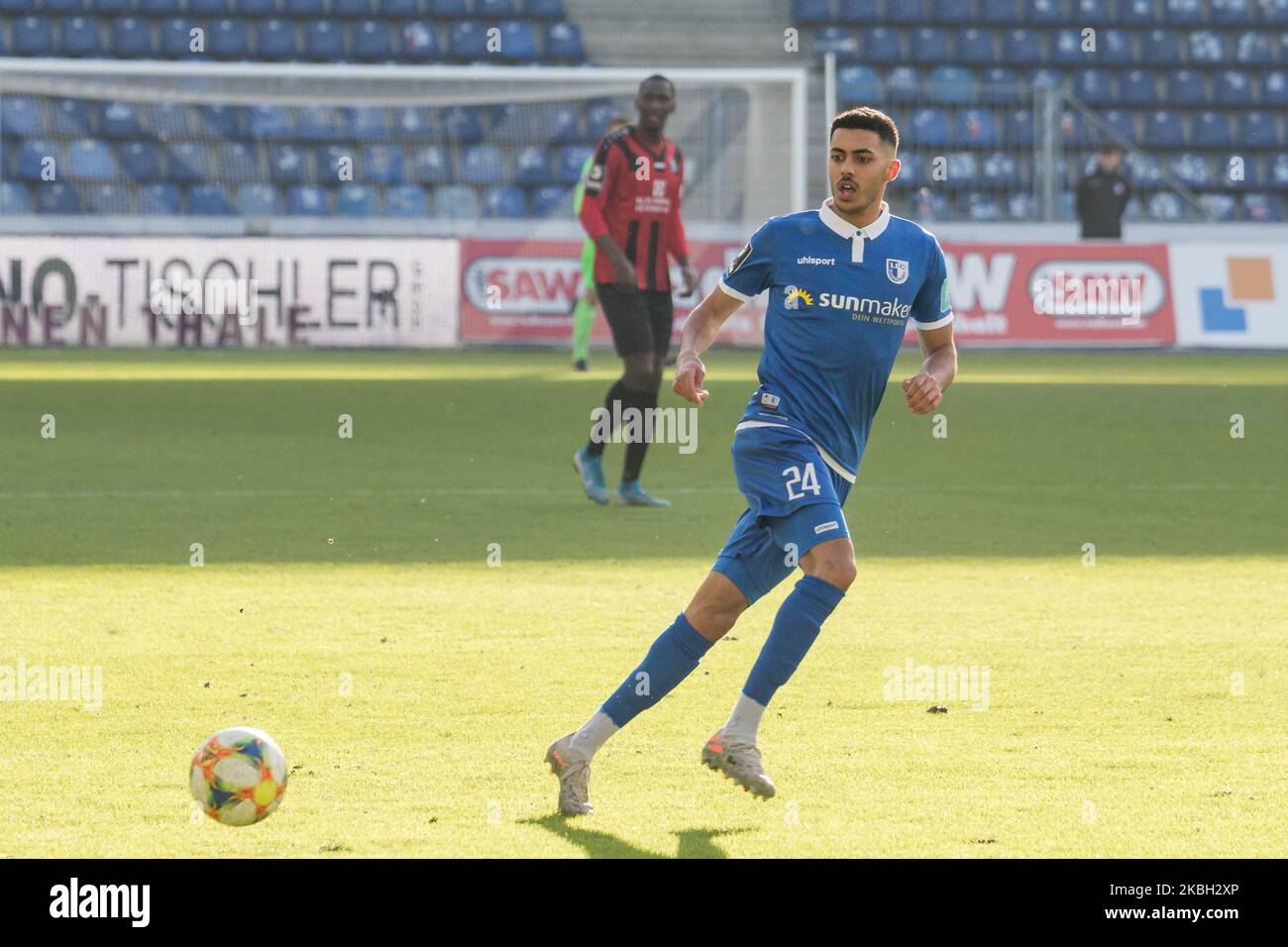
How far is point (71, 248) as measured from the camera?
73.9 feet

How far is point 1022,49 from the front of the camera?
30.8m

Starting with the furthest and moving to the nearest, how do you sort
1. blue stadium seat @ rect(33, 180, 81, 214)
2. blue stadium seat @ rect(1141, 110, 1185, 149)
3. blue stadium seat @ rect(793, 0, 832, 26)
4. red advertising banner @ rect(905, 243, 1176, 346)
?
1. blue stadium seat @ rect(793, 0, 832, 26)
2. blue stadium seat @ rect(1141, 110, 1185, 149)
3. blue stadium seat @ rect(33, 180, 81, 214)
4. red advertising banner @ rect(905, 243, 1176, 346)

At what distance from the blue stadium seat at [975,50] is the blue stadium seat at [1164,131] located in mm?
2549

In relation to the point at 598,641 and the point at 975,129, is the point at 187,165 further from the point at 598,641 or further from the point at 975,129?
the point at 598,641

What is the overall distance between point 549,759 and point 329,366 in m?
16.0

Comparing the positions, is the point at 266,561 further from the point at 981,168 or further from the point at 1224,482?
the point at 981,168

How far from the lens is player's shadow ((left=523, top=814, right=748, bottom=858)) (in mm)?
4305

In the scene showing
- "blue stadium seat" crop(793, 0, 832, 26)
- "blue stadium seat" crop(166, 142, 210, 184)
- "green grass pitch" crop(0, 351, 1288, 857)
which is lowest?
"green grass pitch" crop(0, 351, 1288, 857)

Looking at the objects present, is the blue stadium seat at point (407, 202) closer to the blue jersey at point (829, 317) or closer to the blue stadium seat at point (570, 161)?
the blue stadium seat at point (570, 161)

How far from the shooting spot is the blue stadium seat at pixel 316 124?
26656 millimetres

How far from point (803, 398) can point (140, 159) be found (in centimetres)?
2278

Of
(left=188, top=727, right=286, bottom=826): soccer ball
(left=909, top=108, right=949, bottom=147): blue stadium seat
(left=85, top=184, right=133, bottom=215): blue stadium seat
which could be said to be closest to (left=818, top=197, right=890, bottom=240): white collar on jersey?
(left=188, top=727, right=286, bottom=826): soccer ball

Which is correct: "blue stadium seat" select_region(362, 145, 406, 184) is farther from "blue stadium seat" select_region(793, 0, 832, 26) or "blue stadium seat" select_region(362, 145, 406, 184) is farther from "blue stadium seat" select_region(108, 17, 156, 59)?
"blue stadium seat" select_region(793, 0, 832, 26)

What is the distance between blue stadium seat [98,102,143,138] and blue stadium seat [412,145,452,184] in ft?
11.9
